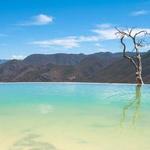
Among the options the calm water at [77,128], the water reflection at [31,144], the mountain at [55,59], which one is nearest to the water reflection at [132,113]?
the calm water at [77,128]

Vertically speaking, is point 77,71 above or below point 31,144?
above

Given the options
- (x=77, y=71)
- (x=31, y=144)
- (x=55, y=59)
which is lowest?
(x=31, y=144)

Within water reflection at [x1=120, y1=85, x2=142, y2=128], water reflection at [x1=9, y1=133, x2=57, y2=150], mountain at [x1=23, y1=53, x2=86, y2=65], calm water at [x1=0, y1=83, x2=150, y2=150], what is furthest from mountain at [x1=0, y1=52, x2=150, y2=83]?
water reflection at [x1=9, y1=133, x2=57, y2=150]

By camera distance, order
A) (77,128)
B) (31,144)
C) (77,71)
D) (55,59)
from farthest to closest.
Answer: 1. (55,59)
2. (77,71)
3. (77,128)
4. (31,144)

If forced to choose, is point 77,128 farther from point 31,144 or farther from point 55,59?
point 55,59

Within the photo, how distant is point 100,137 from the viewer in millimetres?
5359

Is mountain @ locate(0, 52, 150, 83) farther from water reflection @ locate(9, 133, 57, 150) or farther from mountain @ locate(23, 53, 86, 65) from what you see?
water reflection @ locate(9, 133, 57, 150)

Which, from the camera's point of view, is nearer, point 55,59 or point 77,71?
point 77,71

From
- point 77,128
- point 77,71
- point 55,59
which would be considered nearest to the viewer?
A: point 77,128

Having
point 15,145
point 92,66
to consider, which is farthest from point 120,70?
point 15,145

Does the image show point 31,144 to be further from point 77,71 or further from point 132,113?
point 77,71

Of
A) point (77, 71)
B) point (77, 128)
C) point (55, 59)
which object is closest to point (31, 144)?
point (77, 128)

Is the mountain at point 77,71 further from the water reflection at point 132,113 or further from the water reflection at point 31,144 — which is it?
the water reflection at point 31,144

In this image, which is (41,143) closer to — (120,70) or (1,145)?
(1,145)
